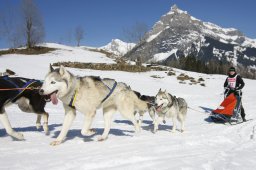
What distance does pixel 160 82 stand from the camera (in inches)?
967

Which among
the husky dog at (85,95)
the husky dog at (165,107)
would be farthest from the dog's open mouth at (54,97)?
the husky dog at (165,107)

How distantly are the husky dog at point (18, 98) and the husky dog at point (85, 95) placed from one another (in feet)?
3.27

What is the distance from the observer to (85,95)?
5.51 metres

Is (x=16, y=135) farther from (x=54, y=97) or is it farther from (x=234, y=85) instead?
(x=234, y=85)

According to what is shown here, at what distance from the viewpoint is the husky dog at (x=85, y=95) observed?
5039 mm

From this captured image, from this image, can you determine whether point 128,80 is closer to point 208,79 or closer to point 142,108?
point 208,79

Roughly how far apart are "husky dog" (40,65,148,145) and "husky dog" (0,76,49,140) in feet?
3.27

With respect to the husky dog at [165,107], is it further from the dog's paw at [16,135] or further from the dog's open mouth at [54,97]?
the dog's paw at [16,135]

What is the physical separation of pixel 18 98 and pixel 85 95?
5.23 feet

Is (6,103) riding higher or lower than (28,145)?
higher

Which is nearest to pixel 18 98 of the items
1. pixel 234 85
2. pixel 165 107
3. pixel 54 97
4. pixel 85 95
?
pixel 54 97

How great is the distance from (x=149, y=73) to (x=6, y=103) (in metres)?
23.1

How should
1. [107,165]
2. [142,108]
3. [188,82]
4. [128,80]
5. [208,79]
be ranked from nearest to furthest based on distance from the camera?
[107,165], [142,108], [128,80], [188,82], [208,79]

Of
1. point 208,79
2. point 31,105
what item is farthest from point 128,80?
point 31,105
